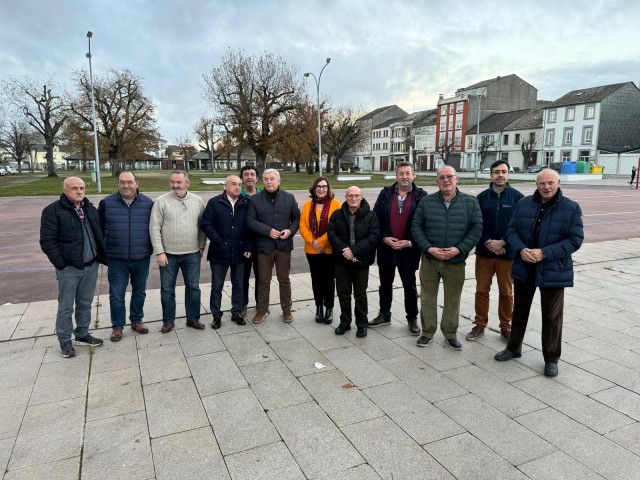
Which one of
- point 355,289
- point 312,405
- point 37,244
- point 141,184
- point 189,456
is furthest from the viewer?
point 141,184

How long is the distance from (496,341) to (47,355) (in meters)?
5.03

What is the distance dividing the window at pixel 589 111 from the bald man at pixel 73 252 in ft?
208

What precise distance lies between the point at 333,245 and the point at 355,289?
0.64 m

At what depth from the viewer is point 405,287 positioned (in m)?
5.32

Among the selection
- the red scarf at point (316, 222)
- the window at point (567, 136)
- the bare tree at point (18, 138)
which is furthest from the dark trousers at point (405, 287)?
the bare tree at point (18, 138)

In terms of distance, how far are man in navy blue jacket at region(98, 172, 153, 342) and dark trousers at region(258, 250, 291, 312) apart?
1397mm

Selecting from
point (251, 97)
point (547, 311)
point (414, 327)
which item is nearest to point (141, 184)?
point (251, 97)

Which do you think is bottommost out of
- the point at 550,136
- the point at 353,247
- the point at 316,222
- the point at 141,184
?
the point at 141,184

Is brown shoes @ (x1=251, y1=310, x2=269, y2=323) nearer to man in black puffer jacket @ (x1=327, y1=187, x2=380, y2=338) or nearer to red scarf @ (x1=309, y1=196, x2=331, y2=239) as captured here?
man in black puffer jacket @ (x1=327, y1=187, x2=380, y2=338)

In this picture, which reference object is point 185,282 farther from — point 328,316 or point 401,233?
point 401,233

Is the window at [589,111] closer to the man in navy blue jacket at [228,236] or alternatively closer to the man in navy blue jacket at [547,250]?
the man in navy blue jacket at [547,250]

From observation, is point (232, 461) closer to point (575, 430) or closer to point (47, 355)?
point (575, 430)

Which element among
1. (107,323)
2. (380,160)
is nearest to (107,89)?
(107,323)

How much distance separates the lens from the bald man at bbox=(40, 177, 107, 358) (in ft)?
14.1
